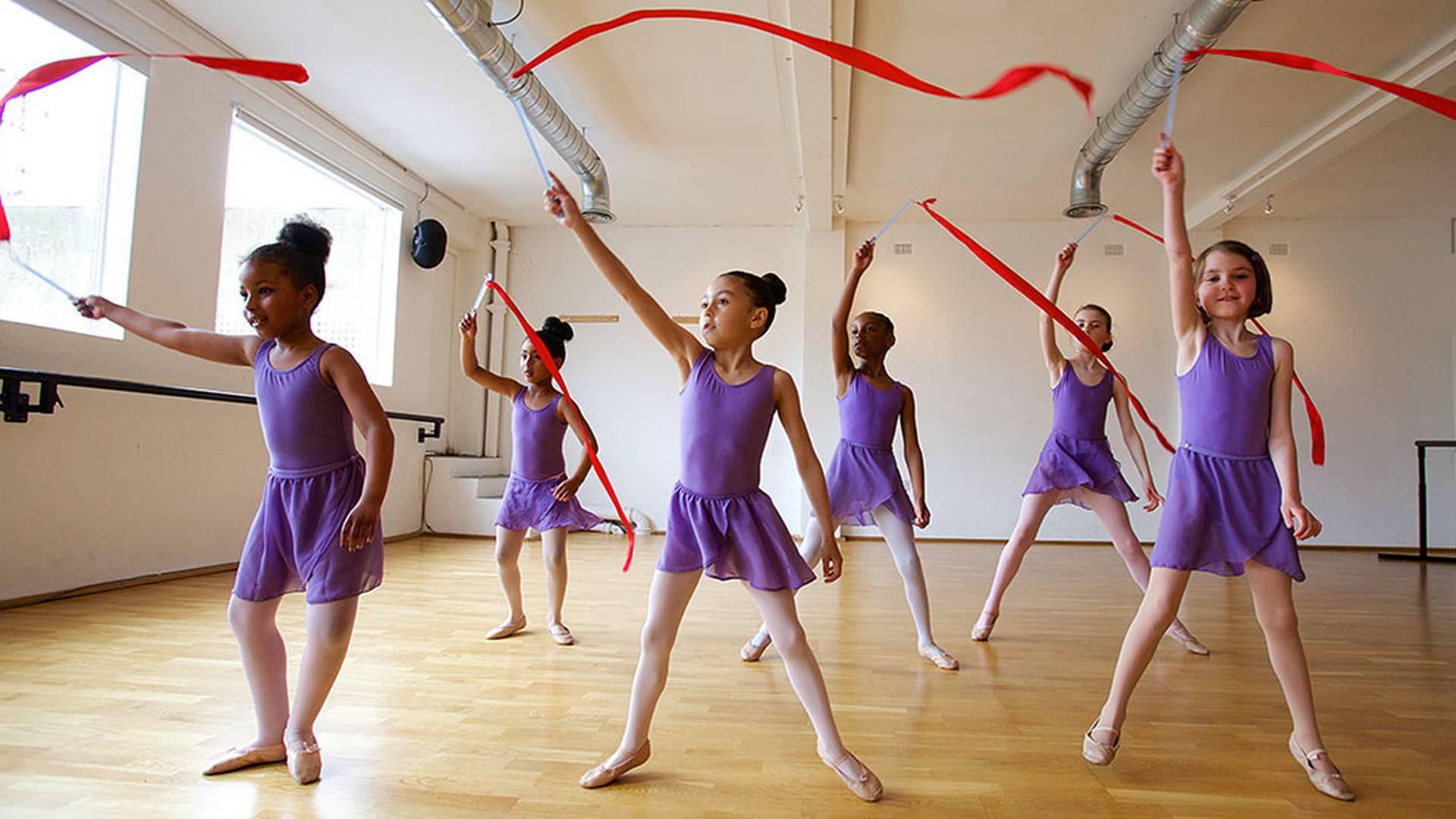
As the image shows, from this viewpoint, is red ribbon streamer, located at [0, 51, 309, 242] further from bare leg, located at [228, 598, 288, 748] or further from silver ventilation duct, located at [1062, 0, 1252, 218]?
silver ventilation duct, located at [1062, 0, 1252, 218]

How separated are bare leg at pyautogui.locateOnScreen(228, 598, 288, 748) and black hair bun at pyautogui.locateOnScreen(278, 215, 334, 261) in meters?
0.85

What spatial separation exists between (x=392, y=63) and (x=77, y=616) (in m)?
3.40

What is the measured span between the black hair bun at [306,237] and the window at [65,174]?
273 cm

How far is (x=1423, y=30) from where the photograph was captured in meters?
4.26

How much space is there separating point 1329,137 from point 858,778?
603 cm

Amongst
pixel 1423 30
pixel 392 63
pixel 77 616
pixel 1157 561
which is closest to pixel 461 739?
pixel 1157 561

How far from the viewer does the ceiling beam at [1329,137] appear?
14.9 ft

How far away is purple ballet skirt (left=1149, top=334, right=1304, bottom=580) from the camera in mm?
1896

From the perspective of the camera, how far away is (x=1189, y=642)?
3.25 metres

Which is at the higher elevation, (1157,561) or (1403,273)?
(1403,273)

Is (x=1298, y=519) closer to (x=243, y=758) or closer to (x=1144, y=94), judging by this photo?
(x=243, y=758)

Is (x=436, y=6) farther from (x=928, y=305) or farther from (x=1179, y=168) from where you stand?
(x=928, y=305)

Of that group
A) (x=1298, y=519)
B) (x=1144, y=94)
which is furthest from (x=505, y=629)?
(x=1144, y=94)

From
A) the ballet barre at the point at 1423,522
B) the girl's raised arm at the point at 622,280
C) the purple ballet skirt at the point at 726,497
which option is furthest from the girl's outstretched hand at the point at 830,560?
the ballet barre at the point at 1423,522
